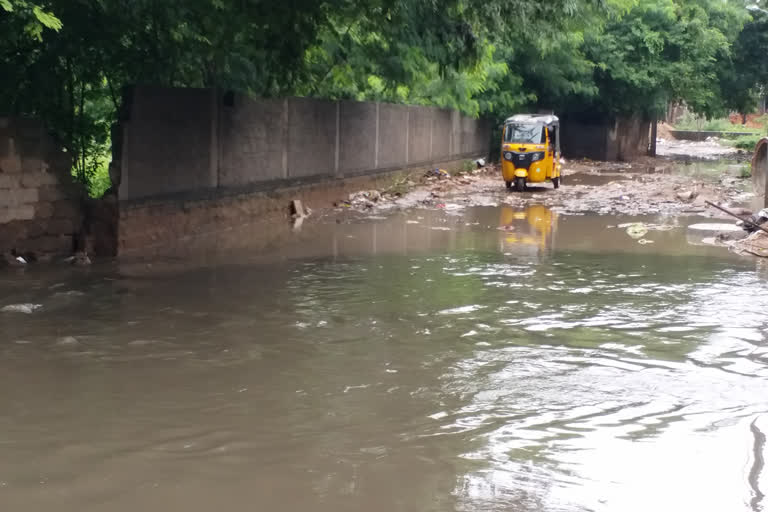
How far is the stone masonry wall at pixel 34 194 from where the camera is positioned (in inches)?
453

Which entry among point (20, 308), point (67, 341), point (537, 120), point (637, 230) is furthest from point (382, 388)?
point (537, 120)

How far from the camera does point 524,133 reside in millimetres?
26672

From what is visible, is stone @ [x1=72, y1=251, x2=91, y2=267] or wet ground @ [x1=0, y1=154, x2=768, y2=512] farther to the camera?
stone @ [x1=72, y1=251, x2=91, y2=267]

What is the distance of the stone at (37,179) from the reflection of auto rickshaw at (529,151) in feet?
53.4

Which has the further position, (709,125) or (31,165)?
(709,125)

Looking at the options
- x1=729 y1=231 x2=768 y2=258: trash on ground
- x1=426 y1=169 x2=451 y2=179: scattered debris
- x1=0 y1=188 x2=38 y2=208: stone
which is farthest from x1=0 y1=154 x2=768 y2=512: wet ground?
x1=426 y1=169 x2=451 y2=179: scattered debris

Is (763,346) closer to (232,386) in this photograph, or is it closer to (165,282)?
(232,386)

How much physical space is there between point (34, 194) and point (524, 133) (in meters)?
17.4

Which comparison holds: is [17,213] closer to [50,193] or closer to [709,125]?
[50,193]

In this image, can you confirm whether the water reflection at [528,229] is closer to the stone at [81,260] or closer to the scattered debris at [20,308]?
the stone at [81,260]

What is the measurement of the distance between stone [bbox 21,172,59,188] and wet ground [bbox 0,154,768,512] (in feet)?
3.86

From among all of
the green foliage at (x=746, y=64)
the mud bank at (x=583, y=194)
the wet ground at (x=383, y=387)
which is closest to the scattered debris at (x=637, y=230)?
the mud bank at (x=583, y=194)

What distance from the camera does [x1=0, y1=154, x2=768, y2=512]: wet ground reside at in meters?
4.82

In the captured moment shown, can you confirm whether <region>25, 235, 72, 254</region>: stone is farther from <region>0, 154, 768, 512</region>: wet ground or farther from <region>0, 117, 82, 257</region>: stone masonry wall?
<region>0, 154, 768, 512</region>: wet ground
